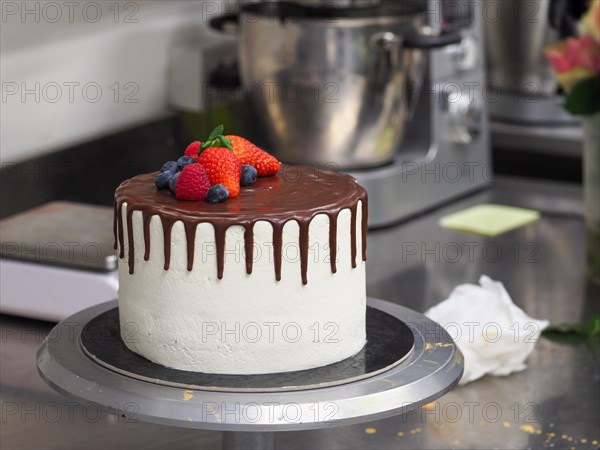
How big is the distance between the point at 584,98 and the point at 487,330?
463 mm

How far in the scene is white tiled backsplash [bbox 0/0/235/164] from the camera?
1865mm

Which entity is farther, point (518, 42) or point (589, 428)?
point (518, 42)

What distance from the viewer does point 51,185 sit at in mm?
1868

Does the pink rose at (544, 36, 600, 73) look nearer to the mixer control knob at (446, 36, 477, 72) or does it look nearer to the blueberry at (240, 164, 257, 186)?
the mixer control knob at (446, 36, 477, 72)

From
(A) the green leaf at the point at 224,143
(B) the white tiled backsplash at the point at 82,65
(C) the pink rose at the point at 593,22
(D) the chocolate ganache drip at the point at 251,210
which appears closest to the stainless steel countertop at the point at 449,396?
(D) the chocolate ganache drip at the point at 251,210

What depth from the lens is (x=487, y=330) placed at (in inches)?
53.7

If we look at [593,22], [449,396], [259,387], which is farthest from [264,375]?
[593,22]

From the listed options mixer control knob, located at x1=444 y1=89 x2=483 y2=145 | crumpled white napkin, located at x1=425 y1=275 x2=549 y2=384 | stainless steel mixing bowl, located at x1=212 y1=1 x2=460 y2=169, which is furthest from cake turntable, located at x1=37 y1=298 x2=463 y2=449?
mixer control knob, located at x1=444 y1=89 x2=483 y2=145

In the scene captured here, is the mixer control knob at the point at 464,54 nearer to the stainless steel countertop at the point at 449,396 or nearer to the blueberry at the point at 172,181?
the stainless steel countertop at the point at 449,396

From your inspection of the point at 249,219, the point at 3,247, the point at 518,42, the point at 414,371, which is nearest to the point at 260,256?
the point at 249,219

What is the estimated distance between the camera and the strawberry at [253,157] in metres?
1.02

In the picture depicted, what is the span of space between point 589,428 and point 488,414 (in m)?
0.11

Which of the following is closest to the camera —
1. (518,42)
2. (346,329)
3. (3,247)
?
(346,329)

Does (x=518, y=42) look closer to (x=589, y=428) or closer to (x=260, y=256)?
(x=589, y=428)
